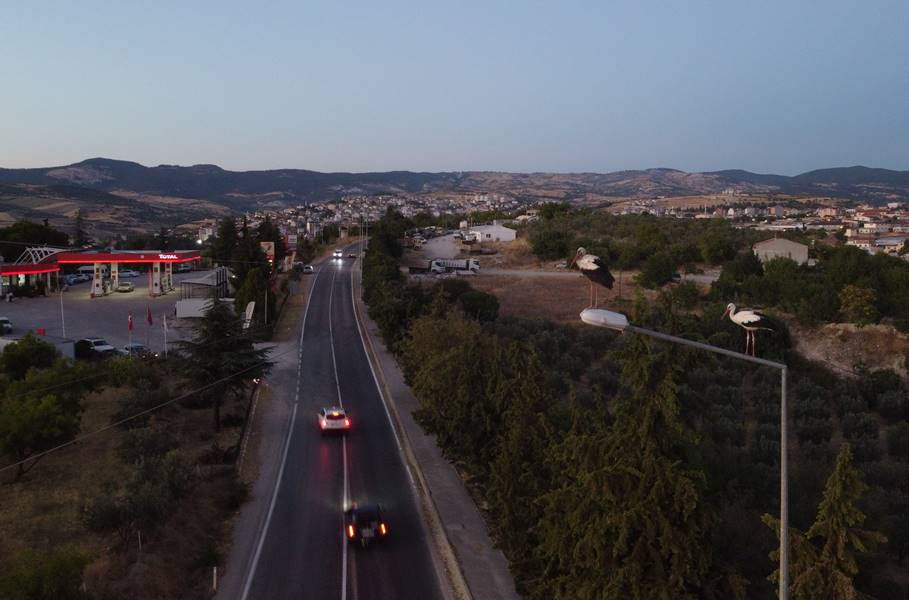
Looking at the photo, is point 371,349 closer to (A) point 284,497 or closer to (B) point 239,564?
(A) point 284,497

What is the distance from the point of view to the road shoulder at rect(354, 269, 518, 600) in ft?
45.5

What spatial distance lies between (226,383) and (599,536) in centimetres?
1892

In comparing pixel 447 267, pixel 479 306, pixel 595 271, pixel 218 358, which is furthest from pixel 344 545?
pixel 447 267

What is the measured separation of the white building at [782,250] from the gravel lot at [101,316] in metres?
46.1

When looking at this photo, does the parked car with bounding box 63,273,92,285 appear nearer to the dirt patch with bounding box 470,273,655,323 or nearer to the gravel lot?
the gravel lot

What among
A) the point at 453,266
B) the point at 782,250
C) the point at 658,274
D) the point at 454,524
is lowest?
the point at 454,524

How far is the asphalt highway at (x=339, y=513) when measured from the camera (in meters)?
14.0

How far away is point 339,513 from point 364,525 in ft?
6.57

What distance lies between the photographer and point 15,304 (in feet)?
167

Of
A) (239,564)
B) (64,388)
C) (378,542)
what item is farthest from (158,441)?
(378,542)

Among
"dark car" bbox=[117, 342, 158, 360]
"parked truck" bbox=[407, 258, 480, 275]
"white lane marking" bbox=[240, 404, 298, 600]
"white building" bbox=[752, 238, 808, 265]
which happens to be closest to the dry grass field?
"white lane marking" bbox=[240, 404, 298, 600]

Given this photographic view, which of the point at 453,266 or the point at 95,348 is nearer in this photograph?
the point at 95,348

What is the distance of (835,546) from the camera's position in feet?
25.3

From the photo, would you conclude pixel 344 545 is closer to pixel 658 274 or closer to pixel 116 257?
pixel 658 274
